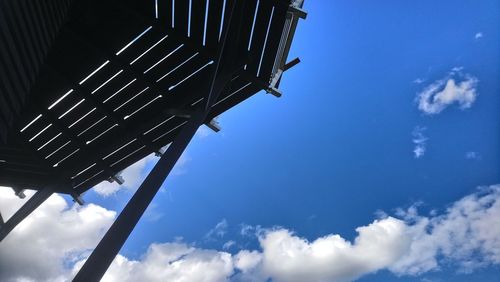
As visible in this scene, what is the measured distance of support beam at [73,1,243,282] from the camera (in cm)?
276

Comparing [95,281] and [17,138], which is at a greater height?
[17,138]

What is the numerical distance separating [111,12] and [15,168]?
16.6 feet

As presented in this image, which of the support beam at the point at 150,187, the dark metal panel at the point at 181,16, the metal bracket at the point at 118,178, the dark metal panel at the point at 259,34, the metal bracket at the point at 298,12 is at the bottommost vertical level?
the support beam at the point at 150,187

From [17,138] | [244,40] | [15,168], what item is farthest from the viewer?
[15,168]

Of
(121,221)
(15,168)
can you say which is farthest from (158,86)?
(15,168)

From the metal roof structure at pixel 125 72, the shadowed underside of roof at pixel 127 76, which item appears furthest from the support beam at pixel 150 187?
the shadowed underside of roof at pixel 127 76

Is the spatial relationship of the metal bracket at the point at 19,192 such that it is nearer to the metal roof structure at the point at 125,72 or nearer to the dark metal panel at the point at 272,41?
the metal roof structure at the point at 125,72

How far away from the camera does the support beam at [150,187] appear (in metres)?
2.76

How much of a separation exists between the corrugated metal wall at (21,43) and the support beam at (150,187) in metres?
1.94

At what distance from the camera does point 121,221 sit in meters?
3.19

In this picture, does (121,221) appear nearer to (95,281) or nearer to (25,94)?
(95,281)

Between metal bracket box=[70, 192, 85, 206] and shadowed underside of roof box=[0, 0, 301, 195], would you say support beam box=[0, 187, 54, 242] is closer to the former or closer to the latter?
metal bracket box=[70, 192, 85, 206]

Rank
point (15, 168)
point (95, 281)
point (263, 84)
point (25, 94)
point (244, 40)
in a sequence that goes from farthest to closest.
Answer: point (15, 168) < point (263, 84) < point (244, 40) < point (25, 94) < point (95, 281)

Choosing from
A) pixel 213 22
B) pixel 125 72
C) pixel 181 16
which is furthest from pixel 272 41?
pixel 125 72
